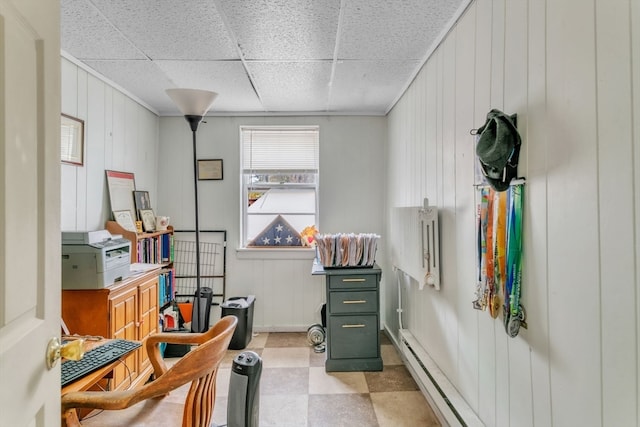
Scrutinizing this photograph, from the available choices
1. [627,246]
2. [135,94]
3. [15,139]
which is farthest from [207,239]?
[627,246]

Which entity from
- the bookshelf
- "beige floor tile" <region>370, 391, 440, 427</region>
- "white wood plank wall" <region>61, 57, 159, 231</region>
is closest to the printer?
"white wood plank wall" <region>61, 57, 159, 231</region>

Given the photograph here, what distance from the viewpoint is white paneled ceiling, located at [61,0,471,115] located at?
1.76 m

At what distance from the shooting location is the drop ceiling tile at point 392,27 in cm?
173

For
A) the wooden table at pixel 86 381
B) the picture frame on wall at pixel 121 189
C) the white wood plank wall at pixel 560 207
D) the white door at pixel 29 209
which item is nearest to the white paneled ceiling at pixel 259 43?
the white wood plank wall at pixel 560 207

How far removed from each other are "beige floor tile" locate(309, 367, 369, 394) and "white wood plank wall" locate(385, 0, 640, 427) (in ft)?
2.84

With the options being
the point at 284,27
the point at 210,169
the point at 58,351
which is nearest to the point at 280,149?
the point at 210,169

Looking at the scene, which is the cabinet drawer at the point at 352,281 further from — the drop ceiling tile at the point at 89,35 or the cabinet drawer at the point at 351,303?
the drop ceiling tile at the point at 89,35

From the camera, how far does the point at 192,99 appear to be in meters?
2.39

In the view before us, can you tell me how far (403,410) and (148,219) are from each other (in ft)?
8.86

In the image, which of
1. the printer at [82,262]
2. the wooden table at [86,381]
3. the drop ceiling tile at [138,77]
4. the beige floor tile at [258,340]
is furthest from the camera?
the beige floor tile at [258,340]

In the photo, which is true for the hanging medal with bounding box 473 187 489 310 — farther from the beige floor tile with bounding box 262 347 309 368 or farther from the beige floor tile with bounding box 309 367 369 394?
the beige floor tile with bounding box 262 347 309 368

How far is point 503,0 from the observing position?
1.39 meters

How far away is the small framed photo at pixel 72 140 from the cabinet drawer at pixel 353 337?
2.21 metres

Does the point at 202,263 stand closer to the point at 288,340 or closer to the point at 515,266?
the point at 288,340
